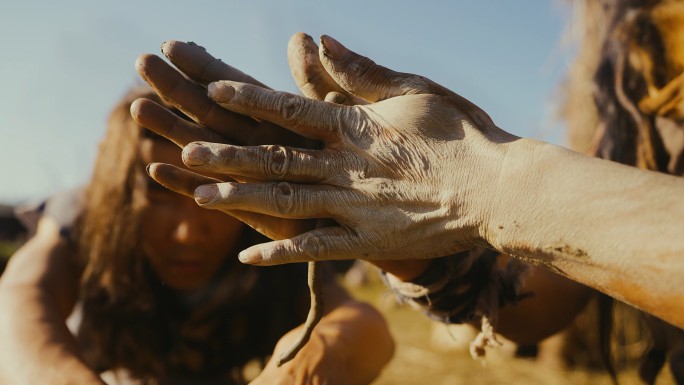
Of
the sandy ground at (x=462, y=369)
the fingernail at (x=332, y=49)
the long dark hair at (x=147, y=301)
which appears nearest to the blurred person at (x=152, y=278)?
the long dark hair at (x=147, y=301)

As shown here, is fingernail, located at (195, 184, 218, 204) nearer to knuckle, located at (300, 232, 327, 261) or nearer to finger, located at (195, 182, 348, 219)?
finger, located at (195, 182, 348, 219)

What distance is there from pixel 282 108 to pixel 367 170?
0.20 meters

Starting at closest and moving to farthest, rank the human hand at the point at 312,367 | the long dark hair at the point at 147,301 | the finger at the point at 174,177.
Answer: the finger at the point at 174,177 < the human hand at the point at 312,367 < the long dark hair at the point at 147,301

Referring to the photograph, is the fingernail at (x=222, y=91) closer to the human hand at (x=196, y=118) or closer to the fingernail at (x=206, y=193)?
the human hand at (x=196, y=118)

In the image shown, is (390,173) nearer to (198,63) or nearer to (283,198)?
(283,198)

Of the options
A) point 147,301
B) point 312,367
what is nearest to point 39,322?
point 147,301

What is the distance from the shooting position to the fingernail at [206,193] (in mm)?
1058

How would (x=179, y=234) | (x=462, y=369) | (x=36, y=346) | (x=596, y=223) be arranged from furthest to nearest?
(x=462, y=369) < (x=179, y=234) < (x=36, y=346) < (x=596, y=223)

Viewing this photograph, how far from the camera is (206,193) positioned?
1063 millimetres

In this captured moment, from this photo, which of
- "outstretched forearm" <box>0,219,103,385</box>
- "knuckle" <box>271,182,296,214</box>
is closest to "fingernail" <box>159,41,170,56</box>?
"knuckle" <box>271,182,296,214</box>

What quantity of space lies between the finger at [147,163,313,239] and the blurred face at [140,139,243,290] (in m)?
0.87

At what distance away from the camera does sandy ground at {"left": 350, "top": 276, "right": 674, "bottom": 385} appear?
316 centimetres

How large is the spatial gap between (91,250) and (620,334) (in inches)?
109

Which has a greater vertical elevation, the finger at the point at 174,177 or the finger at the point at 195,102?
the finger at the point at 195,102
